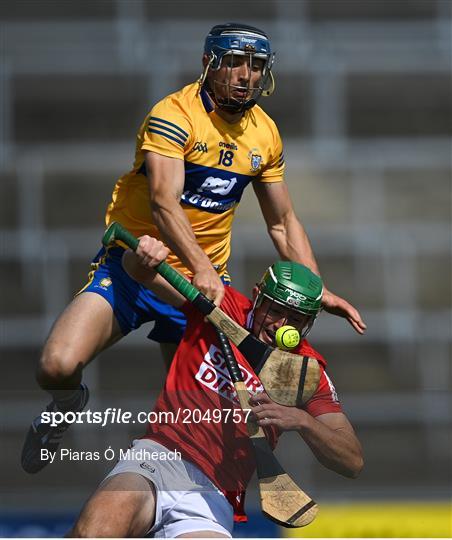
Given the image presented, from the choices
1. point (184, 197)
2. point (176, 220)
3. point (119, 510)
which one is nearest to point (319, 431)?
point (119, 510)

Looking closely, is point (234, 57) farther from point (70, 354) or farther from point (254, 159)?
point (70, 354)

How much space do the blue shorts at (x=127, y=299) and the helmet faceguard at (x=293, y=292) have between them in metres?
0.45

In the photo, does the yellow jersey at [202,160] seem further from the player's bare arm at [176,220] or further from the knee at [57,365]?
the knee at [57,365]

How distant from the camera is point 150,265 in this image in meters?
2.82

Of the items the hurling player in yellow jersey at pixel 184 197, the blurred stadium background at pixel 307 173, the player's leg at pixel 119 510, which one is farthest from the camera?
the blurred stadium background at pixel 307 173

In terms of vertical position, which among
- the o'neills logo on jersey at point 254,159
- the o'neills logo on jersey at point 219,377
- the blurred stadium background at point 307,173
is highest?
the o'neills logo on jersey at point 254,159

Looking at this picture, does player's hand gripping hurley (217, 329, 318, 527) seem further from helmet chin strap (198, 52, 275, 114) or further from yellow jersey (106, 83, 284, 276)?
helmet chin strap (198, 52, 275, 114)

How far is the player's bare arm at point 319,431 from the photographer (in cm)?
274

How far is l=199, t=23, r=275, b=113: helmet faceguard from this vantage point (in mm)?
3184

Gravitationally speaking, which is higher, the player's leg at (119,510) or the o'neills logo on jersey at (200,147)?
the o'neills logo on jersey at (200,147)

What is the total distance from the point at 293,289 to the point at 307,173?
456 centimetres

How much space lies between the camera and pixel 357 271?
6887 millimetres

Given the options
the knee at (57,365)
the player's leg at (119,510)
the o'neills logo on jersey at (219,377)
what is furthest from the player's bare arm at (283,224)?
the player's leg at (119,510)

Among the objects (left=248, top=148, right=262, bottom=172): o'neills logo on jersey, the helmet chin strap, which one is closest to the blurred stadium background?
(left=248, top=148, right=262, bottom=172): o'neills logo on jersey
